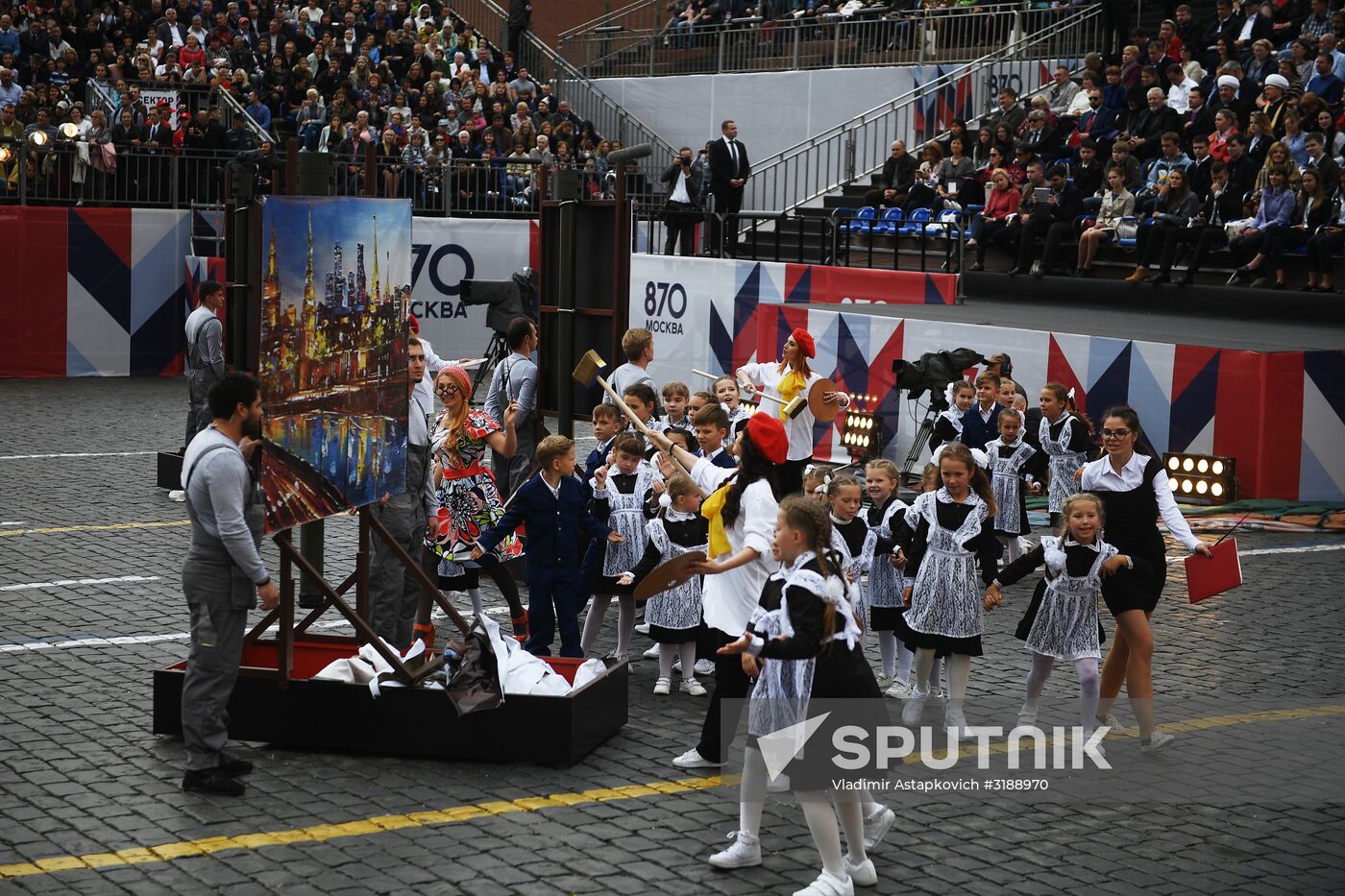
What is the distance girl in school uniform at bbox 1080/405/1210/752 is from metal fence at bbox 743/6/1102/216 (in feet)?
62.5

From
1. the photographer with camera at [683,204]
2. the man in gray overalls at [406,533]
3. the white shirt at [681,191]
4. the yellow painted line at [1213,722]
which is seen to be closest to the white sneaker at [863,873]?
the yellow painted line at [1213,722]

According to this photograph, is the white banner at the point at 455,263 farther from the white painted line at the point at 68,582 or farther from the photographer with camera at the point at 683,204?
the white painted line at the point at 68,582

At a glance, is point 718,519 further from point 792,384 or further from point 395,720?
point 792,384

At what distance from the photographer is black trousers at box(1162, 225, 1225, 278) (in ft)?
66.0

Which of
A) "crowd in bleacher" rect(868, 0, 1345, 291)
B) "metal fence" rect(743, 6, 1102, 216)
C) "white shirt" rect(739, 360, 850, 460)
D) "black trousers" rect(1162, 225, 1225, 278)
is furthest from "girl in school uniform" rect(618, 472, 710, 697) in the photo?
"metal fence" rect(743, 6, 1102, 216)

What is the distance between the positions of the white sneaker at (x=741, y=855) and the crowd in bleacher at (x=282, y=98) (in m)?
18.1

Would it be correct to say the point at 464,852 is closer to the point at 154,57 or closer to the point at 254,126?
the point at 254,126

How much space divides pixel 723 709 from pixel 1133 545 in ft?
8.28

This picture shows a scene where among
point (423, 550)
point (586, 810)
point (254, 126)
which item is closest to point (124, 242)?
point (254, 126)

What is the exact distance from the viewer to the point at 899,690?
9367 mm

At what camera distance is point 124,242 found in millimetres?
23828

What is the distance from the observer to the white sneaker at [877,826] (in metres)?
6.86

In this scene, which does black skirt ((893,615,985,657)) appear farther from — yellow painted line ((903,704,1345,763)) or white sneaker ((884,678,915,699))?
white sneaker ((884,678,915,699))

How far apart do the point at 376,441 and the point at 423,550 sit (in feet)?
6.08
